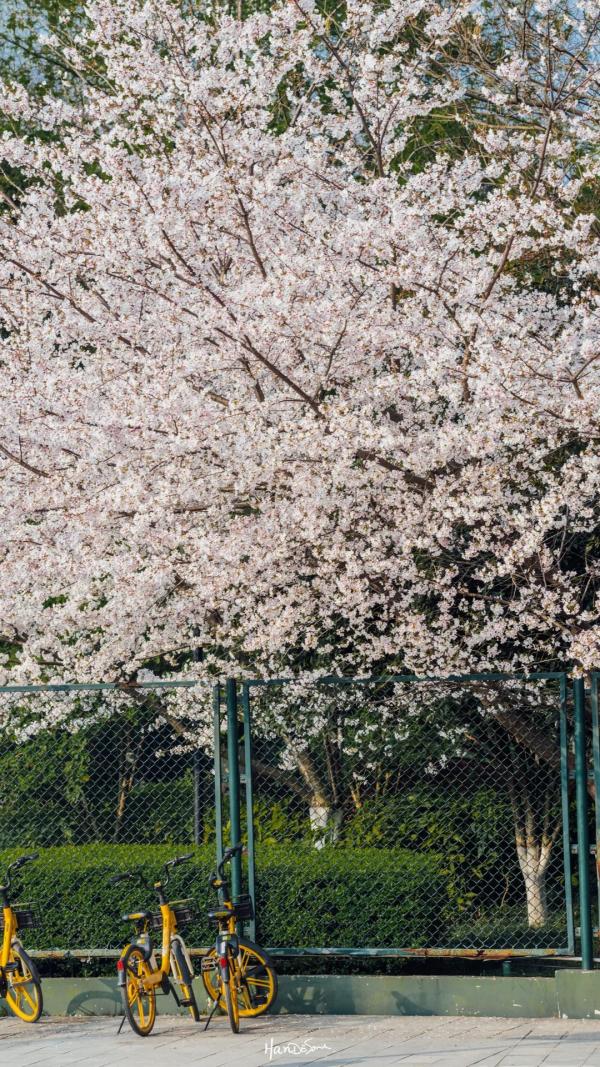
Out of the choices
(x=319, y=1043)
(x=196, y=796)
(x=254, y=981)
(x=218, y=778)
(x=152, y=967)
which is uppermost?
(x=218, y=778)

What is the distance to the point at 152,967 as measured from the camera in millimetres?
6914

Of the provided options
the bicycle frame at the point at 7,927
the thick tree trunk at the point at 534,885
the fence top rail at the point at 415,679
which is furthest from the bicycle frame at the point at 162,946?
the thick tree trunk at the point at 534,885

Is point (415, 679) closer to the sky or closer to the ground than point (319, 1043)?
closer to the sky

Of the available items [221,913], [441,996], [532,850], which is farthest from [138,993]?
[532,850]

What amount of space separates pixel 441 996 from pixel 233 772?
1808 mm

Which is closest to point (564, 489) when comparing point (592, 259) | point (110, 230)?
point (592, 259)

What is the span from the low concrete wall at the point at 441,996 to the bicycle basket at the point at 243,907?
1.51 ft

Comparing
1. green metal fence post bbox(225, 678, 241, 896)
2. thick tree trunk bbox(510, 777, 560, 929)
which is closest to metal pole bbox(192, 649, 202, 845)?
green metal fence post bbox(225, 678, 241, 896)

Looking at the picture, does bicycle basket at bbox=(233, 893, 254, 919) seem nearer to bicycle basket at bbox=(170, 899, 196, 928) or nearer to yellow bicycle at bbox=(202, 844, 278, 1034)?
yellow bicycle at bbox=(202, 844, 278, 1034)

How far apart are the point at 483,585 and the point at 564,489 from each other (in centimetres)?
184

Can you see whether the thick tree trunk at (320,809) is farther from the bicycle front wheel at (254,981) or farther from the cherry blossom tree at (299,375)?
the bicycle front wheel at (254,981)

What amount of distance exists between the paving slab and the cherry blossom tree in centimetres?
206

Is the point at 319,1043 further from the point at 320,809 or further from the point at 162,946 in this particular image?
the point at 320,809

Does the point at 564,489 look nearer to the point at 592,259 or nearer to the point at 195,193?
the point at 592,259
